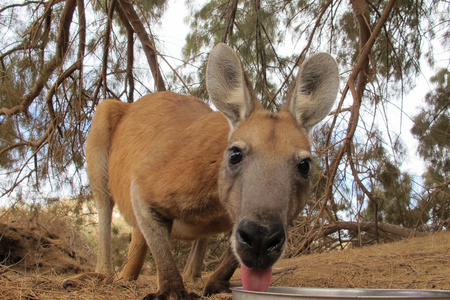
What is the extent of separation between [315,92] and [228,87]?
66 cm

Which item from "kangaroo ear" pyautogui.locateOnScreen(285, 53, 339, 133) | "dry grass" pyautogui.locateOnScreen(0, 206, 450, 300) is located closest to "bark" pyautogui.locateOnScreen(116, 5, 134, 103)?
"dry grass" pyautogui.locateOnScreen(0, 206, 450, 300)

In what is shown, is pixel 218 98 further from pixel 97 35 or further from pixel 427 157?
pixel 427 157

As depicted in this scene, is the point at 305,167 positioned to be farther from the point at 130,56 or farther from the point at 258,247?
the point at 130,56

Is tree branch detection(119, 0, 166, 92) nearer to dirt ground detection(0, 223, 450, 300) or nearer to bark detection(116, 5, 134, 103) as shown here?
bark detection(116, 5, 134, 103)

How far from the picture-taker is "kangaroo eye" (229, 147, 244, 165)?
296cm

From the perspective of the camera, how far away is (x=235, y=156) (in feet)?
9.80

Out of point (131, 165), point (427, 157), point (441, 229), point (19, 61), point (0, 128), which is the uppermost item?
point (19, 61)

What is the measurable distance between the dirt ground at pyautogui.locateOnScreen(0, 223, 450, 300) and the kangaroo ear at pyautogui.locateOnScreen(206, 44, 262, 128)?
4.54 ft

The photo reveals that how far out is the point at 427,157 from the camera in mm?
7336

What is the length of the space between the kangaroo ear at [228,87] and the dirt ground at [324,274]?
4.54 ft

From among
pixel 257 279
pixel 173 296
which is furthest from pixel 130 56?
pixel 257 279

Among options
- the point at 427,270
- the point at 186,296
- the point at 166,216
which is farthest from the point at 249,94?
the point at 427,270

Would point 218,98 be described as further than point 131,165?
No

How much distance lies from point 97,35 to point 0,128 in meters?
1.77
